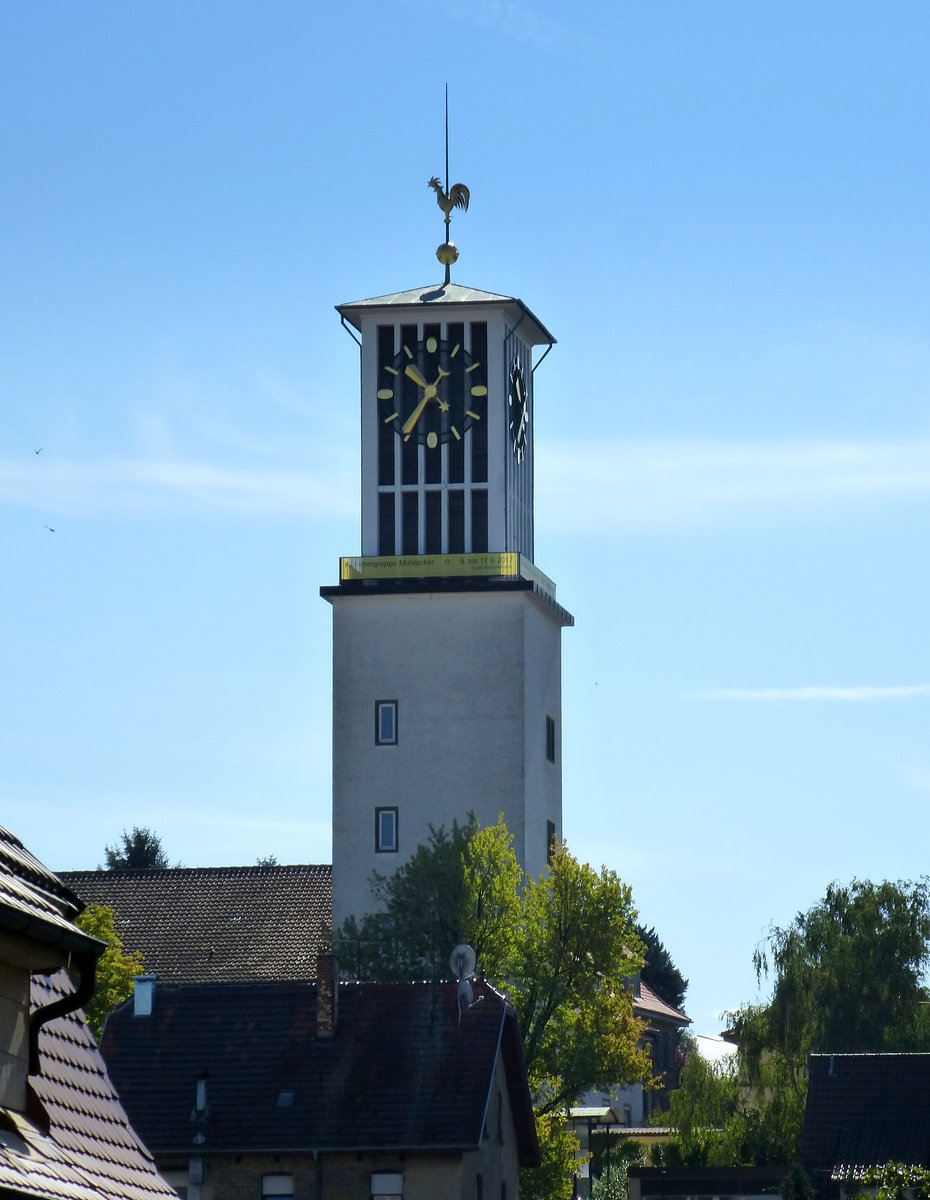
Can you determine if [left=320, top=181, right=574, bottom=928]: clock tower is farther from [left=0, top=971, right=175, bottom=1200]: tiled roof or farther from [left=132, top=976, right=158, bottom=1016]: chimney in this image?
[left=0, top=971, right=175, bottom=1200]: tiled roof

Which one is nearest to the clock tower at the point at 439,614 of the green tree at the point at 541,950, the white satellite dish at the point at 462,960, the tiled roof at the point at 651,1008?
the green tree at the point at 541,950

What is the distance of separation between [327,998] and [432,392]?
2667 cm

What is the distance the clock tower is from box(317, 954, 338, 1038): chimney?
20386mm

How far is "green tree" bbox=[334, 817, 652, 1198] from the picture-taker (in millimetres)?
48156

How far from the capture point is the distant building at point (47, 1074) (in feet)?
31.1

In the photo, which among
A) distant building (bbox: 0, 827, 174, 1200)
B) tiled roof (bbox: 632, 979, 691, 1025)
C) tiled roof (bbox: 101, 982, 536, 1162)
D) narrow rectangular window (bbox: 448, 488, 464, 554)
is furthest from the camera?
tiled roof (bbox: 632, 979, 691, 1025)

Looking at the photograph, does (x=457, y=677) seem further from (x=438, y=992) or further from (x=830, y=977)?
(x=438, y=992)

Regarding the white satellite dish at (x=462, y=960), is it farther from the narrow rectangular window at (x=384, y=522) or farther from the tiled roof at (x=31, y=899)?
the tiled roof at (x=31, y=899)

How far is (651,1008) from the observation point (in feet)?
315

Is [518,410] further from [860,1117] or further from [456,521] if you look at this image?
[860,1117]

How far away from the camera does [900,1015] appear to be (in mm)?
65500

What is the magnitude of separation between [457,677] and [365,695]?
2323mm

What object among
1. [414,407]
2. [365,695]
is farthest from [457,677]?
[414,407]

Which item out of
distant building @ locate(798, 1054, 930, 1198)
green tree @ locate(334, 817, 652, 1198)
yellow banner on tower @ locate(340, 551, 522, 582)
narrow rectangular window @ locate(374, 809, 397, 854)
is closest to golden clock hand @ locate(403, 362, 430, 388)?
yellow banner on tower @ locate(340, 551, 522, 582)
